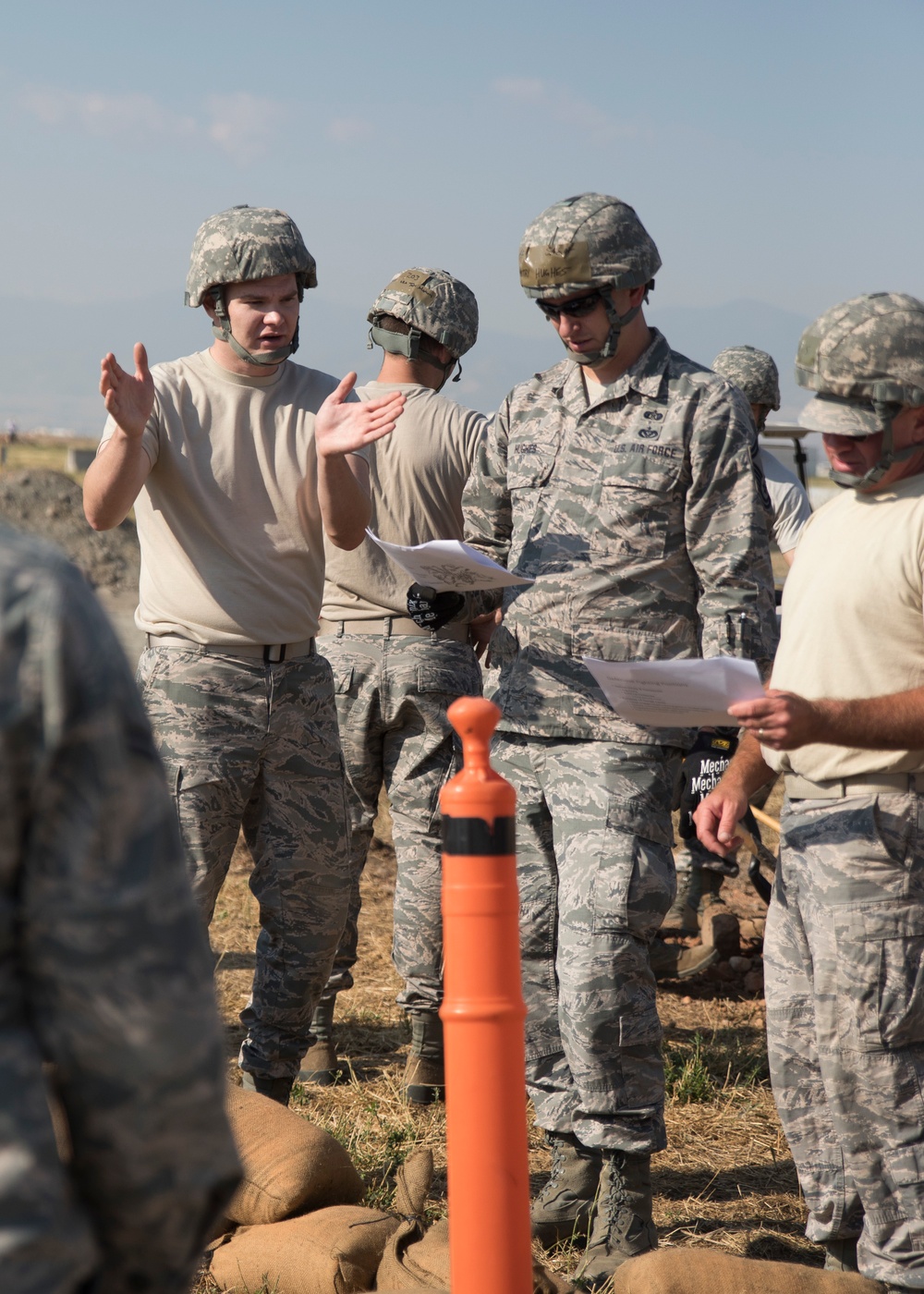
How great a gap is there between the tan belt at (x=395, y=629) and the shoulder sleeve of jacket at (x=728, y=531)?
4.75 ft

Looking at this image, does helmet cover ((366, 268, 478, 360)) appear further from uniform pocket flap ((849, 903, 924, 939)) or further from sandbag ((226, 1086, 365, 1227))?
uniform pocket flap ((849, 903, 924, 939))

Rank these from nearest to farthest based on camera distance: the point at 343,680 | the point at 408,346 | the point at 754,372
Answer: the point at 343,680, the point at 408,346, the point at 754,372

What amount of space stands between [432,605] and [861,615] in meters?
1.58

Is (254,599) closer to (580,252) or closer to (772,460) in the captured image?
(580,252)

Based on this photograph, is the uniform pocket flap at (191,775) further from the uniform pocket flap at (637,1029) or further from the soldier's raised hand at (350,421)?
the uniform pocket flap at (637,1029)

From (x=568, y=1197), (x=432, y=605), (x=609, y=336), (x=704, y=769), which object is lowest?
(x=568, y=1197)

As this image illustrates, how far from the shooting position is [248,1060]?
4316 mm

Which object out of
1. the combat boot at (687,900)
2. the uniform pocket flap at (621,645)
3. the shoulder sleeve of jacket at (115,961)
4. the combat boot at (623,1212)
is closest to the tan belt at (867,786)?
the uniform pocket flap at (621,645)

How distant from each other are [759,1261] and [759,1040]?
276 cm

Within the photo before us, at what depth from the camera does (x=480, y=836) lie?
233 centimetres

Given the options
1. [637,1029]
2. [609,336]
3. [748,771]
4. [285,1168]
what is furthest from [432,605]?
[285,1168]

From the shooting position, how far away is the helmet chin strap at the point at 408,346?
5.29 meters

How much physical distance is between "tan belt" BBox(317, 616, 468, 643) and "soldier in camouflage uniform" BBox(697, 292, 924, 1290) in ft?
6.68

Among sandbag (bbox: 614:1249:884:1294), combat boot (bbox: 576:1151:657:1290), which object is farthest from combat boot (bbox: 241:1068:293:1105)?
sandbag (bbox: 614:1249:884:1294)
